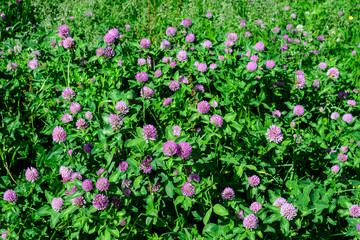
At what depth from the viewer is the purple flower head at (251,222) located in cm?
160

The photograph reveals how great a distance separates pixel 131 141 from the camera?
1699mm

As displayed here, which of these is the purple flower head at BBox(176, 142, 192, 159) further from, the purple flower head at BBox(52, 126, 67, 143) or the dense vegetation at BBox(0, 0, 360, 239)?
the purple flower head at BBox(52, 126, 67, 143)

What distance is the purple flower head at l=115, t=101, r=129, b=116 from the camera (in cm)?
182

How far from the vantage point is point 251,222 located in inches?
63.0

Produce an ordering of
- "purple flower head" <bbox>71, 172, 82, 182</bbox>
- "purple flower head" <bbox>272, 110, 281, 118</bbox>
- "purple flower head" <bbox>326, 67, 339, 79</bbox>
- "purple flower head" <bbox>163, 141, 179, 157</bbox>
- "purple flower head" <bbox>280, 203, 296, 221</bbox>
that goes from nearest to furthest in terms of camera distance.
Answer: "purple flower head" <bbox>163, 141, 179, 157</bbox> < "purple flower head" <bbox>280, 203, 296, 221</bbox> < "purple flower head" <bbox>71, 172, 82, 182</bbox> < "purple flower head" <bbox>272, 110, 281, 118</bbox> < "purple flower head" <bbox>326, 67, 339, 79</bbox>

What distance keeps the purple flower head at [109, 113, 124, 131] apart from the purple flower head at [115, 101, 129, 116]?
33 mm

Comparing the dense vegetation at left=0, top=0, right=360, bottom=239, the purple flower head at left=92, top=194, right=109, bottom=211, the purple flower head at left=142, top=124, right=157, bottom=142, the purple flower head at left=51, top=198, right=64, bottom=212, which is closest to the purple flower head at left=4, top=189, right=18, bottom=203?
the dense vegetation at left=0, top=0, right=360, bottom=239

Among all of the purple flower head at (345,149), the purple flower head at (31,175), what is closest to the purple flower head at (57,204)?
the purple flower head at (31,175)

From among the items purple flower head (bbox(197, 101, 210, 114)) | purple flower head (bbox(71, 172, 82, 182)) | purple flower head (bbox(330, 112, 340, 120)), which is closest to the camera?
purple flower head (bbox(71, 172, 82, 182))

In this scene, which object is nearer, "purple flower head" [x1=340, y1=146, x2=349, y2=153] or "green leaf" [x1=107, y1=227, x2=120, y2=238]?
"green leaf" [x1=107, y1=227, x2=120, y2=238]

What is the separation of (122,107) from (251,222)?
915 millimetres

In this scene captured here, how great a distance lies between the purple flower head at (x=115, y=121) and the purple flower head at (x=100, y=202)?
40 centimetres

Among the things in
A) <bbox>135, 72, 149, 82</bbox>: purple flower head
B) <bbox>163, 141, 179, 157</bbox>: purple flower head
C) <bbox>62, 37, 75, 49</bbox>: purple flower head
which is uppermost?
<bbox>62, 37, 75, 49</bbox>: purple flower head

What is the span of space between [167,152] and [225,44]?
144 cm
